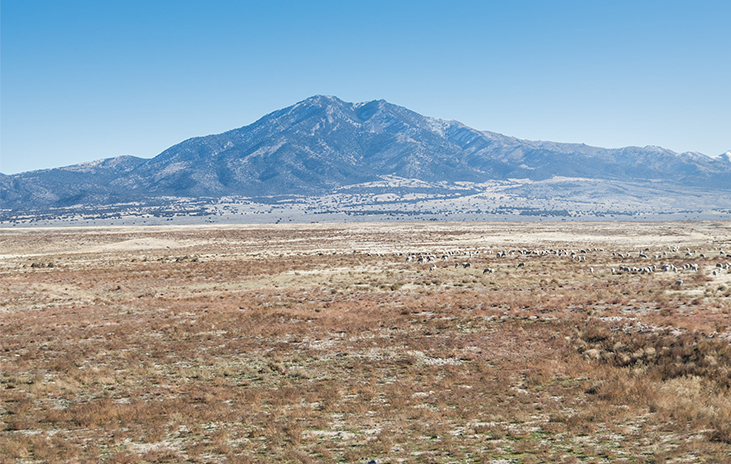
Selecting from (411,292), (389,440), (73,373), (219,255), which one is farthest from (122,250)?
(389,440)

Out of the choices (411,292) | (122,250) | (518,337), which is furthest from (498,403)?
(122,250)

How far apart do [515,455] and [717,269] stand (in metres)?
33.9

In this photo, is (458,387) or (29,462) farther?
(458,387)

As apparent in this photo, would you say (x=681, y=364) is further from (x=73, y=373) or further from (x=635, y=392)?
(x=73, y=373)

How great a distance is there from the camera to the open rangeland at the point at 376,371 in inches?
431

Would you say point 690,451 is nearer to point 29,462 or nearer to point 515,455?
point 515,455

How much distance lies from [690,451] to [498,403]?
430 cm

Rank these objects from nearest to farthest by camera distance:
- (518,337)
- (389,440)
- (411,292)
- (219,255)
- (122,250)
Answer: (389,440) < (518,337) < (411,292) < (219,255) < (122,250)

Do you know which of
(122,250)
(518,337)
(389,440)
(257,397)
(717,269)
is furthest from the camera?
(122,250)

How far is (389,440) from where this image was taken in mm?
11039

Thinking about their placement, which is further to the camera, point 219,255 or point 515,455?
point 219,255

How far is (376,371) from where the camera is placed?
661 inches

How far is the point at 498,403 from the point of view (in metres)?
13.4

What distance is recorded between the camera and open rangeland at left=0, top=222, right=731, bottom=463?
10.9 meters
